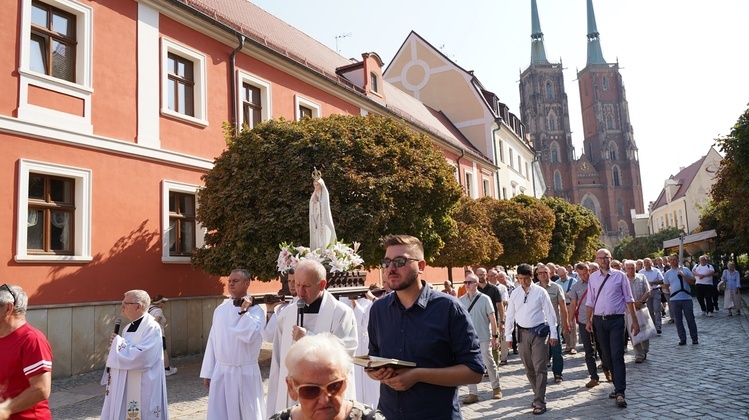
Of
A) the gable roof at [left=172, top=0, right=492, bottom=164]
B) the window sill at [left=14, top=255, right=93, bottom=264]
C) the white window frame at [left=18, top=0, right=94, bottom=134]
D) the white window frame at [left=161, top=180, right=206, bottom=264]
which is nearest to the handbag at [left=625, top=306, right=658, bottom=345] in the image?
the white window frame at [left=161, top=180, right=206, bottom=264]

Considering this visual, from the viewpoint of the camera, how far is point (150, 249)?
550 inches

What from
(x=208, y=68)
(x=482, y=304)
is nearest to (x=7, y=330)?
(x=482, y=304)

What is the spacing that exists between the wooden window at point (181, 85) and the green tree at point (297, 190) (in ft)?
8.89

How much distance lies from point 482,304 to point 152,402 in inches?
220

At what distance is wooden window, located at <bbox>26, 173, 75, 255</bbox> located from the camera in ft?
38.6

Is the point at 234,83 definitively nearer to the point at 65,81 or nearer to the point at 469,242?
the point at 65,81

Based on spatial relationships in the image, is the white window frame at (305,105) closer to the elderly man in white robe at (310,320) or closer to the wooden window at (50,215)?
the wooden window at (50,215)

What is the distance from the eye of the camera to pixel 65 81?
1234cm

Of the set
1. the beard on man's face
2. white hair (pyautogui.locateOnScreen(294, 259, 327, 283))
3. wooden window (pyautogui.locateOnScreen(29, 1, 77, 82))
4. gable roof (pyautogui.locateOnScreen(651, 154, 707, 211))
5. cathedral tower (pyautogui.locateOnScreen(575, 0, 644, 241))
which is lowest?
the beard on man's face

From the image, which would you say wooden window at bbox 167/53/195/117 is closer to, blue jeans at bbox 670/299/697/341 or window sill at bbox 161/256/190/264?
window sill at bbox 161/256/190/264

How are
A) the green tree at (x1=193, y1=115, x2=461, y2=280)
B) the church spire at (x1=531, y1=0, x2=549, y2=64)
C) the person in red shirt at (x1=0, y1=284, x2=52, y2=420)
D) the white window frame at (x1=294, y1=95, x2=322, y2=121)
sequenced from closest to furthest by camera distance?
the person in red shirt at (x1=0, y1=284, x2=52, y2=420), the green tree at (x1=193, y1=115, x2=461, y2=280), the white window frame at (x1=294, y1=95, x2=322, y2=121), the church spire at (x1=531, y1=0, x2=549, y2=64)

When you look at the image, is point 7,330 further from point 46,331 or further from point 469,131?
point 469,131

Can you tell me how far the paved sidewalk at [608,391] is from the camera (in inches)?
303

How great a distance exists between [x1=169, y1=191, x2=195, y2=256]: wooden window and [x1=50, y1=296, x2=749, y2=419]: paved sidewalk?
301 centimetres
